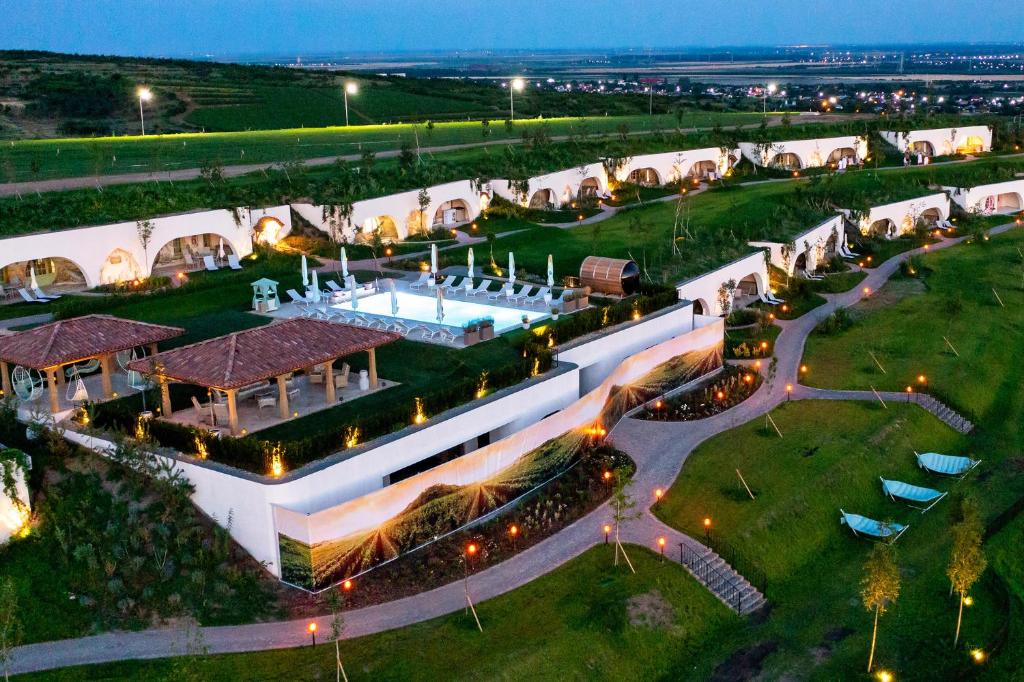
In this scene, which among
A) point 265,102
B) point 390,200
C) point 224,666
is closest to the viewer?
point 224,666

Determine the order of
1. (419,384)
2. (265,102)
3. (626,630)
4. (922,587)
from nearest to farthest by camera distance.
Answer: (626,630) → (922,587) → (419,384) → (265,102)

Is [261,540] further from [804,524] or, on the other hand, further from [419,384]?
[804,524]

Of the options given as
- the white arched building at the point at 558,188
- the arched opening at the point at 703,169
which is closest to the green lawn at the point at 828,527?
the white arched building at the point at 558,188

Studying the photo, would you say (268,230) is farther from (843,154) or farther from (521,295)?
(843,154)

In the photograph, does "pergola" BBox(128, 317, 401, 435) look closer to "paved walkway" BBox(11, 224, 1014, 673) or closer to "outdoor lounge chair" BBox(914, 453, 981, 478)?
"paved walkway" BBox(11, 224, 1014, 673)

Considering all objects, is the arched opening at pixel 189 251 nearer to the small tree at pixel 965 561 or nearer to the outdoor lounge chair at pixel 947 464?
the outdoor lounge chair at pixel 947 464

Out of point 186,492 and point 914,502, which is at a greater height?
point 186,492

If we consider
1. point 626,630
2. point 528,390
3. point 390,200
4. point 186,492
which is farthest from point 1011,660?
point 390,200
